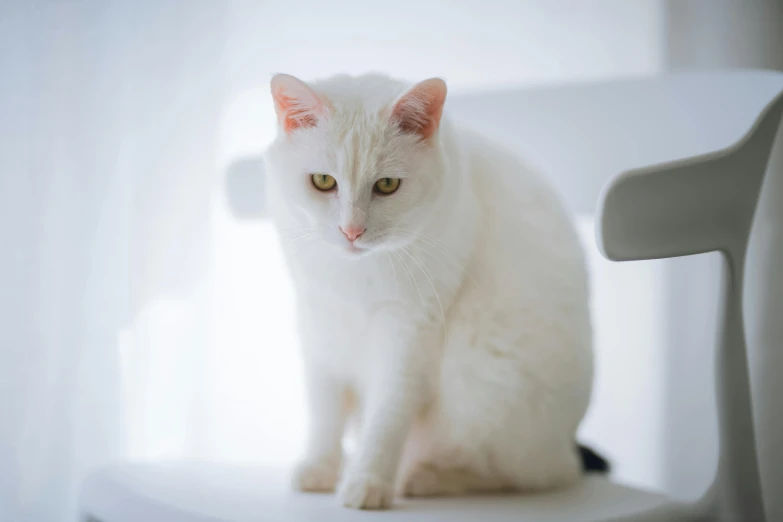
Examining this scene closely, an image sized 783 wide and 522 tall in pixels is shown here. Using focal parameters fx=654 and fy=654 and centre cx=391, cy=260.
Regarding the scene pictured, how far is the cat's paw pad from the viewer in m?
1.14

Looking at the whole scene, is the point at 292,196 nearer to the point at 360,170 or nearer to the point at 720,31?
the point at 360,170

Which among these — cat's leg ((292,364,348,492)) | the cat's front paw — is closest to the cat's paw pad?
cat's leg ((292,364,348,492))

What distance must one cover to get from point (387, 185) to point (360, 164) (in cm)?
6

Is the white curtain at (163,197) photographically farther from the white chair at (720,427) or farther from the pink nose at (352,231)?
the pink nose at (352,231)

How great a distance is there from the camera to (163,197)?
1.69 meters

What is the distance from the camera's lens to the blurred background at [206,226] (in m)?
1.26

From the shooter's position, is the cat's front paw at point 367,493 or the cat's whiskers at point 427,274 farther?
the cat's whiskers at point 427,274

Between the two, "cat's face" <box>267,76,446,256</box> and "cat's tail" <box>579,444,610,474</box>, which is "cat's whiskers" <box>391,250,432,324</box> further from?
"cat's tail" <box>579,444,610,474</box>

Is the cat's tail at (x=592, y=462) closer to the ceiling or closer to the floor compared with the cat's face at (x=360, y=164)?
closer to the floor

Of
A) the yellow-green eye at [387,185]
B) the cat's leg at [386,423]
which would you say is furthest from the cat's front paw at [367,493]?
the yellow-green eye at [387,185]

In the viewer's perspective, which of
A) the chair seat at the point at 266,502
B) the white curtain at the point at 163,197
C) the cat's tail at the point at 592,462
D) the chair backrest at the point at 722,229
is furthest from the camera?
the cat's tail at the point at 592,462

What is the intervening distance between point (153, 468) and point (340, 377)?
38cm

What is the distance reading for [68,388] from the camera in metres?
1.35

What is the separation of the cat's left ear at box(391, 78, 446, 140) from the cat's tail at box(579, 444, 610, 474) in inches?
30.8
